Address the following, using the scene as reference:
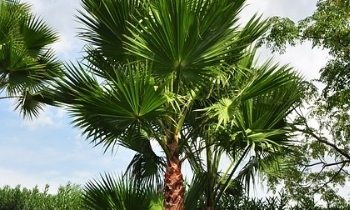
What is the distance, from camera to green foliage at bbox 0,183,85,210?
39.3ft

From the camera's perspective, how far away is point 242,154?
6090mm

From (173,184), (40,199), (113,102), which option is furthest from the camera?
(40,199)

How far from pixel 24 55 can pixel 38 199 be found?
5.74 m

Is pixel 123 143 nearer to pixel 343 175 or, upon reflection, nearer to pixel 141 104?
pixel 141 104

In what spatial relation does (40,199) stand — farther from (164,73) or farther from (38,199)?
(164,73)

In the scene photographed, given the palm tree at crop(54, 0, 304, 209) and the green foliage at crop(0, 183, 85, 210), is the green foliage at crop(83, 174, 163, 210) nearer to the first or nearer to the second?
the palm tree at crop(54, 0, 304, 209)

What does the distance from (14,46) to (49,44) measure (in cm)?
133

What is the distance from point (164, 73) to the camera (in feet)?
16.0

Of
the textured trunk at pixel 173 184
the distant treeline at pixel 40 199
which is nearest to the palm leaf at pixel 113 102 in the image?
the textured trunk at pixel 173 184

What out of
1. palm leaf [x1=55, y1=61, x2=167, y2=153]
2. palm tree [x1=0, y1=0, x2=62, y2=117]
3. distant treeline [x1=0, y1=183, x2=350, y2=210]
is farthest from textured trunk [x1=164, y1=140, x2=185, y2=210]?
distant treeline [x1=0, y1=183, x2=350, y2=210]

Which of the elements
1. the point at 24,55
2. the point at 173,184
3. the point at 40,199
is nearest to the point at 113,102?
the point at 173,184

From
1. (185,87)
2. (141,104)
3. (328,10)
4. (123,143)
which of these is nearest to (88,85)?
(141,104)

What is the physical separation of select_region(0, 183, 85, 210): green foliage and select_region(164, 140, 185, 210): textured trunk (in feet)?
21.4

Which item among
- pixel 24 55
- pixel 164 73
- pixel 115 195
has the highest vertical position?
pixel 24 55
